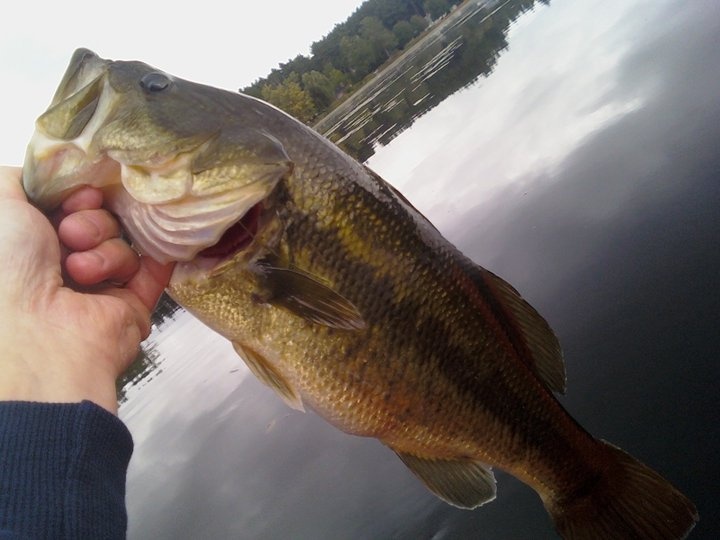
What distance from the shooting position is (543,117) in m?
12.6

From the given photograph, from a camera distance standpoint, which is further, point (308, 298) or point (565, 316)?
point (565, 316)

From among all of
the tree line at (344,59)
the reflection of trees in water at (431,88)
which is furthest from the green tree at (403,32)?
the reflection of trees in water at (431,88)

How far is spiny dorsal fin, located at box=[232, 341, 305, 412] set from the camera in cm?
247

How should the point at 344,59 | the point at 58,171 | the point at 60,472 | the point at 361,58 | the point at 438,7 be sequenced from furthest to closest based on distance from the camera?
the point at 438,7
the point at 344,59
the point at 361,58
the point at 58,171
the point at 60,472

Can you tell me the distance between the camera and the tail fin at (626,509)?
2.53 meters

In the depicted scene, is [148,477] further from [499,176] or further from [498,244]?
[499,176]

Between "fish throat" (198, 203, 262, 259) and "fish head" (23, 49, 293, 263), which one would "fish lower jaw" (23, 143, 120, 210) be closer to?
"fish head" (23, 49, 293, 263)

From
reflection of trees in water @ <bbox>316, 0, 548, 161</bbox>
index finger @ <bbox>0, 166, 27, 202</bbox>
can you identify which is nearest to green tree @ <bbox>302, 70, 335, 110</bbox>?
reflection of trees in water @ <bbox>316, 0, 548, 161</bbox>

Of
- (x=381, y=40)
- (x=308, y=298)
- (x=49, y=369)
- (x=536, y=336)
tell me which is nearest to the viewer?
(x=49, y=369)

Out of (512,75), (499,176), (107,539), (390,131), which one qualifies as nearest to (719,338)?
(107,539)

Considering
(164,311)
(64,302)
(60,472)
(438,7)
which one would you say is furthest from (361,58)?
(60,472)

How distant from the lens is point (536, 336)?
2771 mm

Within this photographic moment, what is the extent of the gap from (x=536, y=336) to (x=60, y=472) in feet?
7.45

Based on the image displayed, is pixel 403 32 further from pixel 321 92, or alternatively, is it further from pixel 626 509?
pixel 626 509
